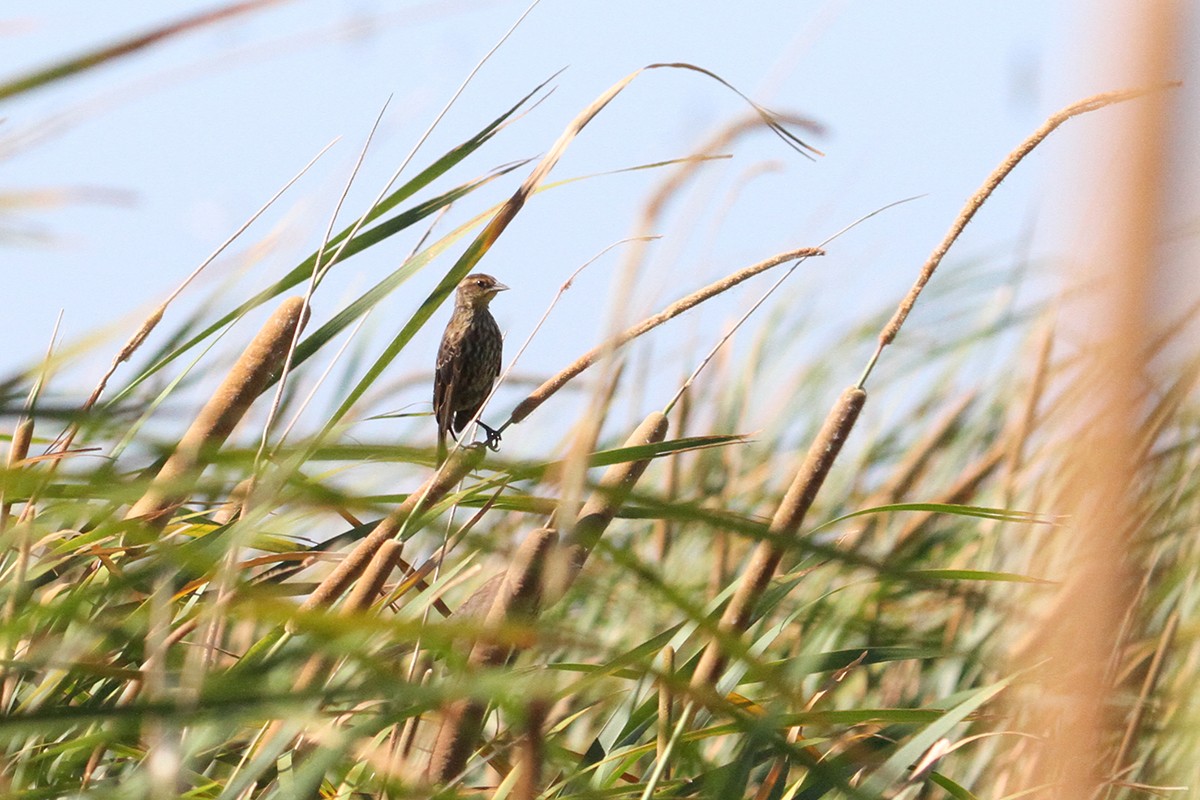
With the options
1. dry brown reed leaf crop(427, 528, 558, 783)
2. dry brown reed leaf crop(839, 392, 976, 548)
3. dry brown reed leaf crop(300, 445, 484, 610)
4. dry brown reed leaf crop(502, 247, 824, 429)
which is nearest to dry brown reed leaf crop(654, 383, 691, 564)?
dry brown reed leaf crop(839, 392, 976, 548)

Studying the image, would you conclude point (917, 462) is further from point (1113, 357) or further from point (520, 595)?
point (1113, 357)

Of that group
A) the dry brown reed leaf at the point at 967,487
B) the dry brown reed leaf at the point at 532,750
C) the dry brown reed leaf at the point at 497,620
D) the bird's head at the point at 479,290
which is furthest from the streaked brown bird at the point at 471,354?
the dry brown reed leaf at the point at 532,750

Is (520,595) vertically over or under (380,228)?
under

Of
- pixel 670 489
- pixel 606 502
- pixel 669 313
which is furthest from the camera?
pixel 670 489

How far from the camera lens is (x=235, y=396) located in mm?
1104

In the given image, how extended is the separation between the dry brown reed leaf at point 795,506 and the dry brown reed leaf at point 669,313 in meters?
0.14

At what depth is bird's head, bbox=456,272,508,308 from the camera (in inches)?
178

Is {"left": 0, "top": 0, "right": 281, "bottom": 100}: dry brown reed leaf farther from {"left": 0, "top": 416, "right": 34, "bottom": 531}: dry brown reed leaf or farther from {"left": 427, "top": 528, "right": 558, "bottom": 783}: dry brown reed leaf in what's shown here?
{"left": 0, "top": 416, "right": 34, "bottom": 531}: dry brown reed leaf

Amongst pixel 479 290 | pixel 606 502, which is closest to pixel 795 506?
pixel 606 502

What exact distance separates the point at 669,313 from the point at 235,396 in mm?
418

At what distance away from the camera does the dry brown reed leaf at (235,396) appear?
42.3 inches

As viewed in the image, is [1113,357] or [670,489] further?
[670,489]

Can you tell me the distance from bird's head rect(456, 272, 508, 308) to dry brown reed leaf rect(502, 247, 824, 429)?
322 centimetres

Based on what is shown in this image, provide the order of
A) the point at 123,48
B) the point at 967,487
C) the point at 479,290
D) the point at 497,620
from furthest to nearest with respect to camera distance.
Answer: the point at 479,290, the point at 967,487, the point at 497,620, the point at 123,48
